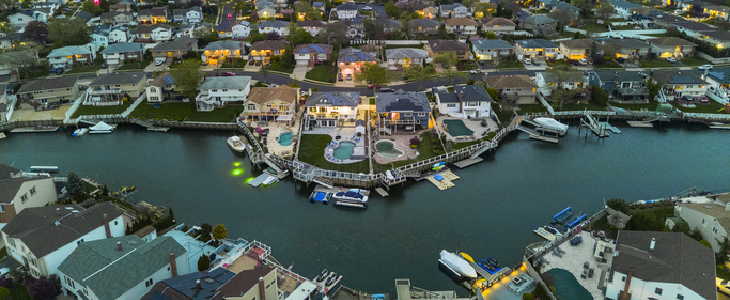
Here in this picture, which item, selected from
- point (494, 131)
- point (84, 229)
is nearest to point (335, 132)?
point (494, 131)

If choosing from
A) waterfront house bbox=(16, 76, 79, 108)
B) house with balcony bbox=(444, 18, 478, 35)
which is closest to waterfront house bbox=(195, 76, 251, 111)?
waterfront house bbox=(16, 76, 79, 108)

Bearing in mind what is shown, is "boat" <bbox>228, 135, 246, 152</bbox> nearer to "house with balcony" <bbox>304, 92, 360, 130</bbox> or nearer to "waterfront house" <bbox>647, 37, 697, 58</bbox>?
"house with balcony" <bbox>304, 92, 360, 130</bbox>

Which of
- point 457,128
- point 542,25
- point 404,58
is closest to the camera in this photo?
point 457,128

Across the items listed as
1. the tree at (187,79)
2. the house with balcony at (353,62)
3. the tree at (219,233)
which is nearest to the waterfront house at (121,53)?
the tree at (187,79)

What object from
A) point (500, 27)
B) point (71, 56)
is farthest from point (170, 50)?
point (500, 27)

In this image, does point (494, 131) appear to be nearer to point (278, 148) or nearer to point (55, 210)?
point (278, 148)

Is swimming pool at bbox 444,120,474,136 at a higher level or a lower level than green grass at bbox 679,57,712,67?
lower

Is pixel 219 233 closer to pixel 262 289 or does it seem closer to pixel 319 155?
pixel 262 289
